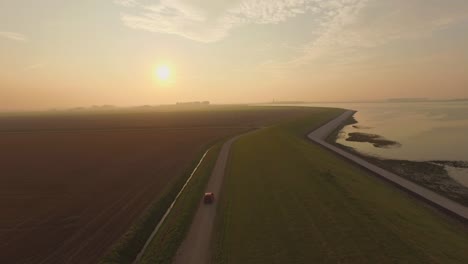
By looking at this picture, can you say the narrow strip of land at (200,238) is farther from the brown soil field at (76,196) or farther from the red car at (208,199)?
the brown soil field at (76,196)

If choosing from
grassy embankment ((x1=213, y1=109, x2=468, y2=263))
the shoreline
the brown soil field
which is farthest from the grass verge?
the shoreline

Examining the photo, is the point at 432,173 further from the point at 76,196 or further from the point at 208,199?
the point at 76,196

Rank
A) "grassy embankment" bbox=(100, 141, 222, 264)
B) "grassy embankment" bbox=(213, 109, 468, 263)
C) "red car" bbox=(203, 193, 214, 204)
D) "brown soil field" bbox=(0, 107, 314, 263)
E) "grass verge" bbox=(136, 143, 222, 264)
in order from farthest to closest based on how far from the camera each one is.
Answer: "red car" bbox=(203, 193, 214, 204) < "brown soil field" bbox=(0, 107, 314, 263) < "grassy embankment" bbox=(100, 141, 222, 264) < "grass verge" bbox=(136, 143, 222, 264) < "grassy embankment" bbox=(213, 109, 468, 263)

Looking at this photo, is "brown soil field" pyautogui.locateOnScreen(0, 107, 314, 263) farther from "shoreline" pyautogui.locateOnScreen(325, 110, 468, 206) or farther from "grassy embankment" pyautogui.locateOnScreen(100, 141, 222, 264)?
"shoreline" pyautogui.locateOnScreen(325, 110, 468, 206)

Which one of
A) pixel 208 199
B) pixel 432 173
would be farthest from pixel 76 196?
pixel 432 173

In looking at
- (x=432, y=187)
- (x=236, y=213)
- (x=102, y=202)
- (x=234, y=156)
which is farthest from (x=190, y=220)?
(x=432, y=187)

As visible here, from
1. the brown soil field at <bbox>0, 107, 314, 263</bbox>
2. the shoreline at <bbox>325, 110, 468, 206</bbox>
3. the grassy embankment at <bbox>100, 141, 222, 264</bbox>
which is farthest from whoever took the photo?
the shoreline at <bbox>325, 110, 468, 206</bbox>

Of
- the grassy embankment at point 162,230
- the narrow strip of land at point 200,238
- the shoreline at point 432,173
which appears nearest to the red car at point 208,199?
the narrow strip of land at point 200,238
